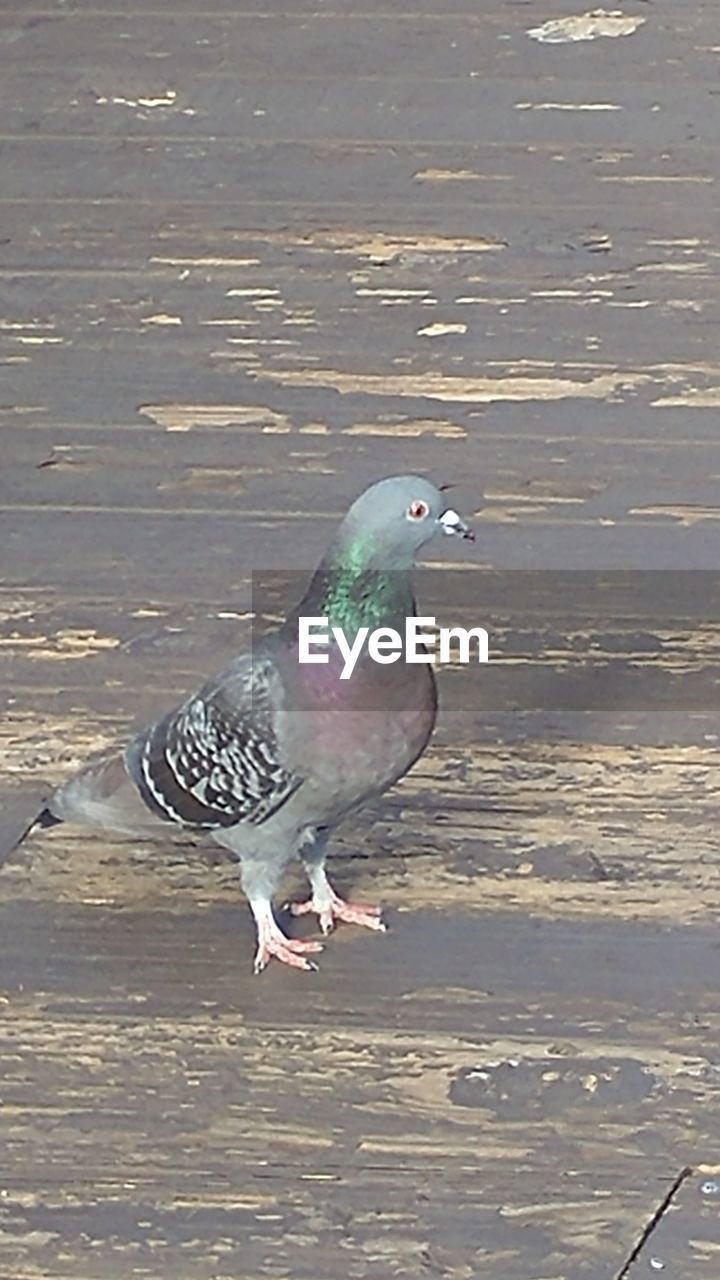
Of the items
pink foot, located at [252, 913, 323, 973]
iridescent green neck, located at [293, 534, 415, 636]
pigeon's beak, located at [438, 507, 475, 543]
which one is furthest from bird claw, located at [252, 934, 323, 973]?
pigeon's beak, located at [438, 507, 475, 543]

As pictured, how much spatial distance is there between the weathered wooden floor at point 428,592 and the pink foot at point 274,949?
0.03 metres

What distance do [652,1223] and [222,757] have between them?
0.76m

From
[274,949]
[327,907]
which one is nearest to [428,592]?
[327,907]

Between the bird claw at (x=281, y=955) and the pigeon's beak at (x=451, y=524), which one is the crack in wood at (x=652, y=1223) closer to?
the bird claw at (x=281, y=955)

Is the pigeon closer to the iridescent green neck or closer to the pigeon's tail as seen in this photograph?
the iridescent green neck

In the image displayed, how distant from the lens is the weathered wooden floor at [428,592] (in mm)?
3006

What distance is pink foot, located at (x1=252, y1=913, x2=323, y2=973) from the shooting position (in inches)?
131

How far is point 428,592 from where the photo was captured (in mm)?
4195

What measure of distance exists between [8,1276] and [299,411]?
215 cm

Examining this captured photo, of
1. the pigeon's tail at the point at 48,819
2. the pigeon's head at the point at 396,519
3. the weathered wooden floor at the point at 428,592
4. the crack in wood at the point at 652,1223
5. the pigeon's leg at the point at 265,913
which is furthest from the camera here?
the pigeon's tail at the point at 48,819

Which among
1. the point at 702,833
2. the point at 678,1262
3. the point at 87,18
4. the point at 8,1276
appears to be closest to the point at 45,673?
the point at 702,833

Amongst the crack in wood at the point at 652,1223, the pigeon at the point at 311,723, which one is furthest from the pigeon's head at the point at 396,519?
the crack in wood at the point at 652,1223

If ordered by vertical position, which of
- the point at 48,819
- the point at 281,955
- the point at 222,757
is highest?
A: the point at 222,757

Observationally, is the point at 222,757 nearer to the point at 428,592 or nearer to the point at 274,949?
the point at 274,949
